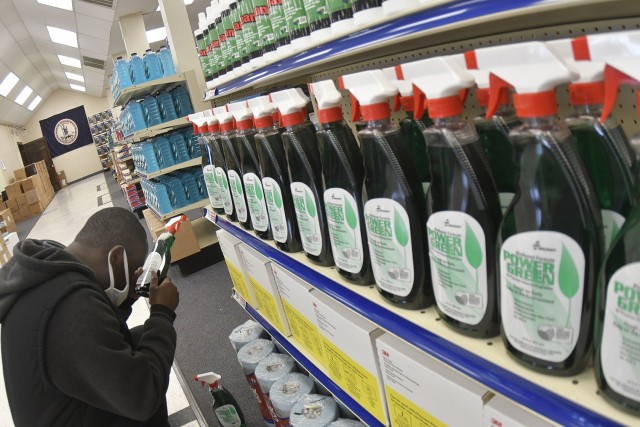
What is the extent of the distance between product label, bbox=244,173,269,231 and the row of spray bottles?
1.58 feet

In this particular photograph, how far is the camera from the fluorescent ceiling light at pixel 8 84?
12.4 metres

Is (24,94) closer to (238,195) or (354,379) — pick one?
(238,195)

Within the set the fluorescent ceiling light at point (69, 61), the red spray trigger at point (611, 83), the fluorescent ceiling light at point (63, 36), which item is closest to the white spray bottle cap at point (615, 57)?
the red spray trigger at point (611, 83)

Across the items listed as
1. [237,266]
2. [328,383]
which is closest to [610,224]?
[328,383]

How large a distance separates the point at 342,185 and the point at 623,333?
2.20 feet

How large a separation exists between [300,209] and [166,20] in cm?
349

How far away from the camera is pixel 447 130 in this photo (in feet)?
2.49

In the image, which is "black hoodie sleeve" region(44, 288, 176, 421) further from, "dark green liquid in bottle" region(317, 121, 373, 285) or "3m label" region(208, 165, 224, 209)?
"3m label" region(208, 165, 224, 209)

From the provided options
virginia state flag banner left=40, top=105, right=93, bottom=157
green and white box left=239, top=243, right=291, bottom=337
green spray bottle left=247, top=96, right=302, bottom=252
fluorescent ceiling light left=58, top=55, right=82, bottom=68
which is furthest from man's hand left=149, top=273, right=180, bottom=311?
virginia state flag banner left=40, top=105, right=93, bottom=157

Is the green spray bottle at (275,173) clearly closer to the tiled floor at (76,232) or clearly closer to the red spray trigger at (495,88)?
the red spray trigger at (495,88)

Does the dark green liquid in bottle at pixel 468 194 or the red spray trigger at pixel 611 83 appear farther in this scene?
the dark green liquid in bottle at pixel 468 194

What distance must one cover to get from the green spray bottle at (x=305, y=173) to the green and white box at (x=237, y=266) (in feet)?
2.92

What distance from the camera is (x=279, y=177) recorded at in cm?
141

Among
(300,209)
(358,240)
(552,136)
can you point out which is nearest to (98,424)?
(300,209)
